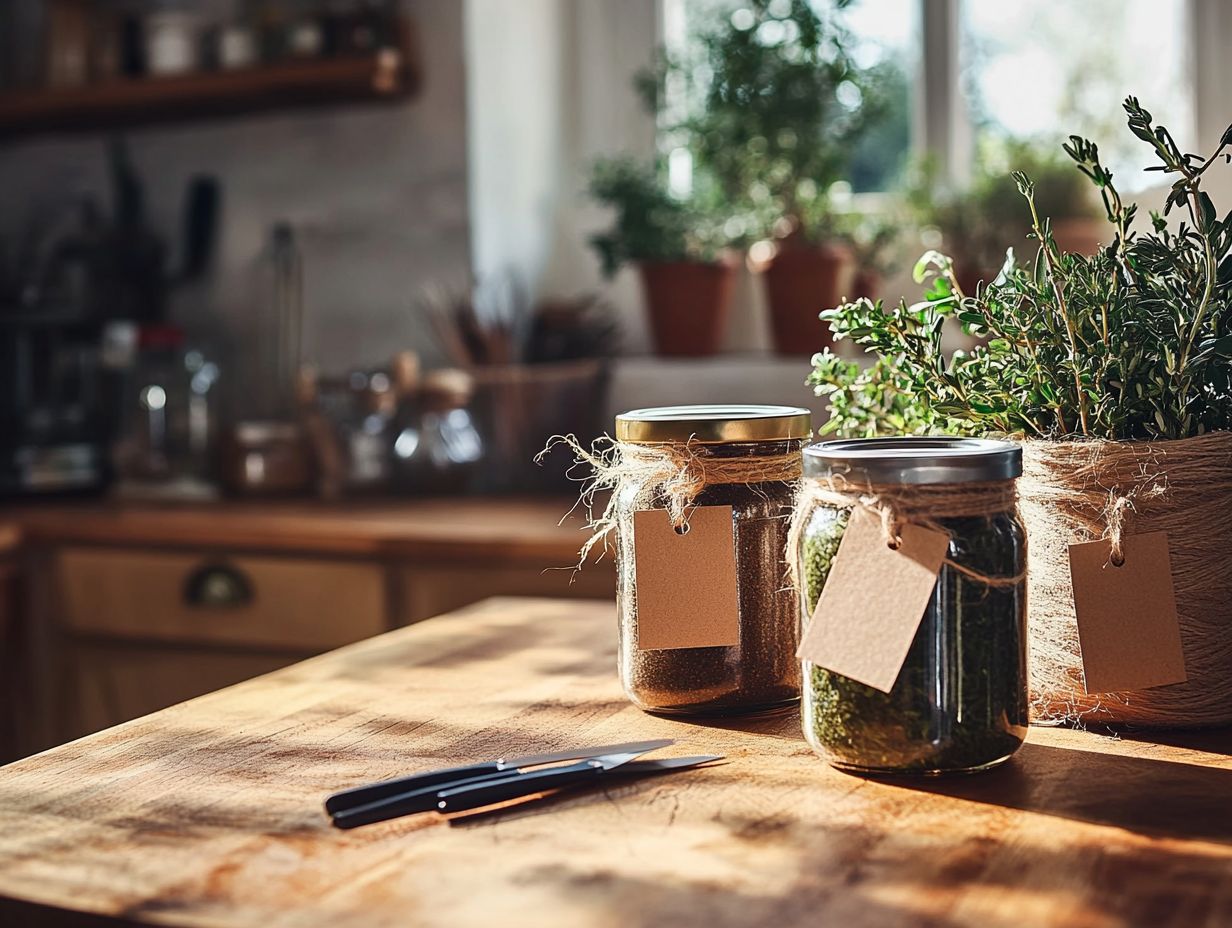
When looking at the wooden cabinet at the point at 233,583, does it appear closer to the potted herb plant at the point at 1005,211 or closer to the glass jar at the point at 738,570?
the potted herb plant at the point at 1005,211

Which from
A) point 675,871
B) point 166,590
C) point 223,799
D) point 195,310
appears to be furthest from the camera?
point 195,310

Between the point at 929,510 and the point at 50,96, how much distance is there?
2.34m

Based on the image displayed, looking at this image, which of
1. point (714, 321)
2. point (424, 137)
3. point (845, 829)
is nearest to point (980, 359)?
point (845, 829)

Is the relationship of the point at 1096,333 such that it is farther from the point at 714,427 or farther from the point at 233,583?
the point at 233,583

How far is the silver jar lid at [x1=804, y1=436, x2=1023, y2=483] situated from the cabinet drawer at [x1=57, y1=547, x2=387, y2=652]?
1.30m

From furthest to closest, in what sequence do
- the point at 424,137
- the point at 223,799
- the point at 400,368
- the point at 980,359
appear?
the point at 424,137, the point at 400,368, the point at 980,359, the point at 223,799

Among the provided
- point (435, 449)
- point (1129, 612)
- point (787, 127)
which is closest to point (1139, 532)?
point (1129, 612)

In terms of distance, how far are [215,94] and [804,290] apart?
1.13 m

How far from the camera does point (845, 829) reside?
66cm

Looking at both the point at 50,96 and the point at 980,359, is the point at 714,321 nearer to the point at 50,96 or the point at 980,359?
the point at 50,96

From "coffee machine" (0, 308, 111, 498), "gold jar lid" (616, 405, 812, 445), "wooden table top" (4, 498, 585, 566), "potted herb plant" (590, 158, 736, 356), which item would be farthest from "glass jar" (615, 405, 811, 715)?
"coffee machine" (0, 308, 111, 498)

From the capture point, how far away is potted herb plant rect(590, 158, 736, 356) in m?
2.23

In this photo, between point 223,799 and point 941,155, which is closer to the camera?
point 223,799

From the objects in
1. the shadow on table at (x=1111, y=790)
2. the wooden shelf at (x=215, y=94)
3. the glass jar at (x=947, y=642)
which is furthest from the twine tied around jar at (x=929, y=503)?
the wooden shelf at (x=215, y=94)
